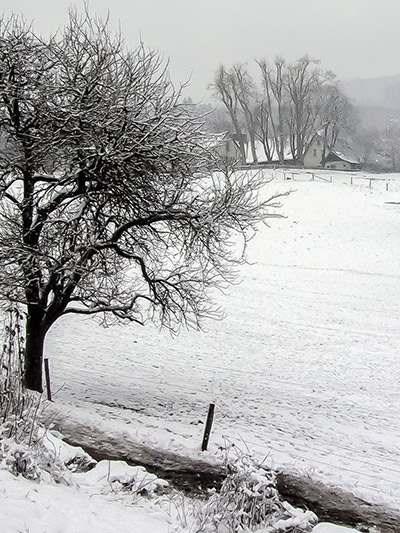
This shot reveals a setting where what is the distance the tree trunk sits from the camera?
44.5ft

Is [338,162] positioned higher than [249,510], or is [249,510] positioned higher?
[338,162]

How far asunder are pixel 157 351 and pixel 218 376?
3363mm

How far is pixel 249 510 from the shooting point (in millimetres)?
6457

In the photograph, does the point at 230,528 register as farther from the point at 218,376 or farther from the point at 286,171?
the point at 286,171

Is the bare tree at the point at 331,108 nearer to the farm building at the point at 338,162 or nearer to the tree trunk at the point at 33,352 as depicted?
the farm building at the point at 338,162

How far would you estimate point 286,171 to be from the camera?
58.3m

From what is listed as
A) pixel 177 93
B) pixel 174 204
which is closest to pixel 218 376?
pixel 174 204

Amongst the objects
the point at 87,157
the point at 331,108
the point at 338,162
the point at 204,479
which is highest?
the point at 331,108

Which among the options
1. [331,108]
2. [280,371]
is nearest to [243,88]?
[331,108]

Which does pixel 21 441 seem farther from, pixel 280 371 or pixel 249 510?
pixel 280 371

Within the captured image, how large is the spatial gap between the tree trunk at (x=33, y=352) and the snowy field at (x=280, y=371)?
83 centimetres

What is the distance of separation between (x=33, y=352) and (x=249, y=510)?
8.61 metres

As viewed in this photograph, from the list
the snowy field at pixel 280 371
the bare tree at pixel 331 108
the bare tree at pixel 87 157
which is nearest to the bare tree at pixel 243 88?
the bare tree at pixel 331 108

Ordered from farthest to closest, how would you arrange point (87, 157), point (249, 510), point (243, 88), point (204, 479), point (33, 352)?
point (243, 88)
point (33, 352)
point (87, 157)
point (204, 479)
point (249, 510)
